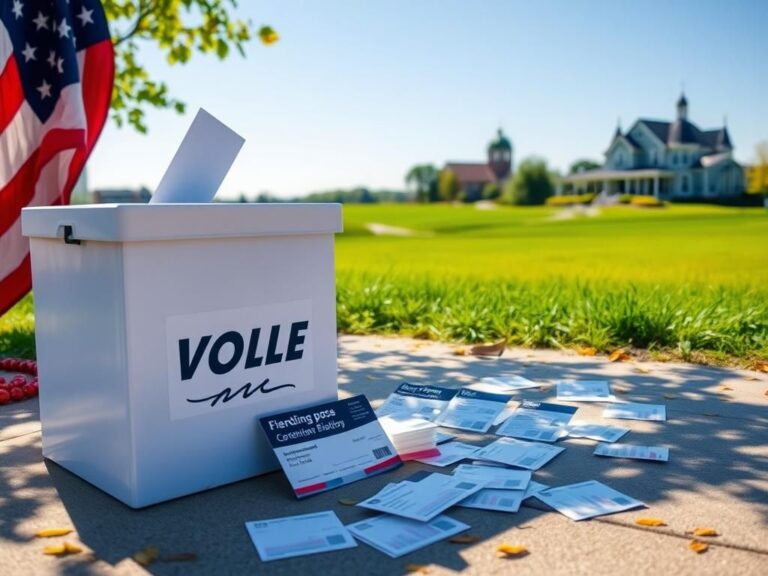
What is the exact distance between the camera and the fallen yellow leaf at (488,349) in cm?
511

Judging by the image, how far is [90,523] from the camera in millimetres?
2410

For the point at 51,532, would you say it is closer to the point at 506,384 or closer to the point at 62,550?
the point at 62,550

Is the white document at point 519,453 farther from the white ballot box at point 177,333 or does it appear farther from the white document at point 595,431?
the white ballot box at point 177,333

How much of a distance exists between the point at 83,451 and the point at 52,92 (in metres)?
2.67

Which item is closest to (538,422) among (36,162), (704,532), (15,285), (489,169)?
(704,532)

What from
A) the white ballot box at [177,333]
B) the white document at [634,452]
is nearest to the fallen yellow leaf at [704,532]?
the white document at [634,452]

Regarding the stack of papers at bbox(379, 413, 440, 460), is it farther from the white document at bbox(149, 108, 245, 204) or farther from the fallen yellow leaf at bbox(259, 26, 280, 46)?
the fallen yellow leaf at bbox(259, 26, 280, 46)

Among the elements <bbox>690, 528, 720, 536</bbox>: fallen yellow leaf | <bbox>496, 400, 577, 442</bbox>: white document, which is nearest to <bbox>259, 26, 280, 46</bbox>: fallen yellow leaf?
<bbox>496, 400, 577, 442</bbox>: white document

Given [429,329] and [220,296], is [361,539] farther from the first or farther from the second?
[429,329]

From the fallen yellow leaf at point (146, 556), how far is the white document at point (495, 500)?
3.26 ft

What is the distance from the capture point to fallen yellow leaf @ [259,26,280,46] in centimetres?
752

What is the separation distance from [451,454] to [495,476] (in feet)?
1.04

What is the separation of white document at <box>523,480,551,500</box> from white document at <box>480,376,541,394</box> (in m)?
1.38

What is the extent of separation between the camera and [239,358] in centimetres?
268
